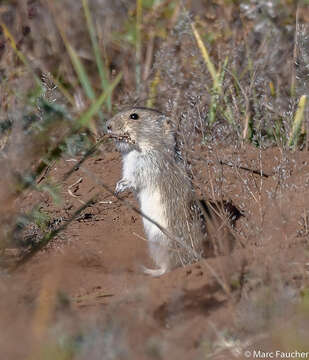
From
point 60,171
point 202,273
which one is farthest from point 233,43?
→ point 202,273

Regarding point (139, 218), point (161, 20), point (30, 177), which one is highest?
point (30, 177)

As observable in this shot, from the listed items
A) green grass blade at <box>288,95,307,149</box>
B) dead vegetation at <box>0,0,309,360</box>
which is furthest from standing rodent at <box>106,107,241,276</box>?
green grass blade at <box>288,95,307,149</box>

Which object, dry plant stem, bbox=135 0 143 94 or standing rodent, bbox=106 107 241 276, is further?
dry plant stem, bbox=135 0 143 94

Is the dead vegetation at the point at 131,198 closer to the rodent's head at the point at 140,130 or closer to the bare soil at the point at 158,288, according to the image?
the bare soil at the point at 158,288

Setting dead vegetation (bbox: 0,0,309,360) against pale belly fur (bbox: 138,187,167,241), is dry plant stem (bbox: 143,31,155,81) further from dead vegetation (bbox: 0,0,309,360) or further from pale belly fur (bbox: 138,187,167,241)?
pale belly fur (bbox: 138,187,167,241)

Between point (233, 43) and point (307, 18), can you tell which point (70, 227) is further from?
point (307, 18)

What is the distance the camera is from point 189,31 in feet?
21.4

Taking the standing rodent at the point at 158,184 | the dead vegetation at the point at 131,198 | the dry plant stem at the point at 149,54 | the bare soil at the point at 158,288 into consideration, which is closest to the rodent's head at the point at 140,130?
the standing rodent at the point at 158,184

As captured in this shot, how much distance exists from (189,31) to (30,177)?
3.15 metres

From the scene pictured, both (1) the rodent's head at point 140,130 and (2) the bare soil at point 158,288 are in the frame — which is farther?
(1) the rodent's head at point 140,130

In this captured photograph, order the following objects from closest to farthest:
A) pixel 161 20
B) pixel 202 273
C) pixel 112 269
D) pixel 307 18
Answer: pixel 202 273 < pixel 112 269 < pixel 307 18 < pixel 161 20

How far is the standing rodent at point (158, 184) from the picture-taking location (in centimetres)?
485

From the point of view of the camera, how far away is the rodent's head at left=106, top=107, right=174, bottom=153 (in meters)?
5.31

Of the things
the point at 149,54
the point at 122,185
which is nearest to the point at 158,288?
the point at 122,185
